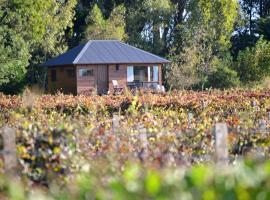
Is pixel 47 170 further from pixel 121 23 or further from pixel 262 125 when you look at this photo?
pixel 121 23

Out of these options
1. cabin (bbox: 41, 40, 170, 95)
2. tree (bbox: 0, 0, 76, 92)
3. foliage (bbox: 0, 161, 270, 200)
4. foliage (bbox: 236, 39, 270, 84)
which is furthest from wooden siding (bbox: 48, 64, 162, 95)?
foliage (bbox: 0, 161, 270, 200)

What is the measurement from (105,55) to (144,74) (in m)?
3.78

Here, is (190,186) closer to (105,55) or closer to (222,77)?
(105,55)

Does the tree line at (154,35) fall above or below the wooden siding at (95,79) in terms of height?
above

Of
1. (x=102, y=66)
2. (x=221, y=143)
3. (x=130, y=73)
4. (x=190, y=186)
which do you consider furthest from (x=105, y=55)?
(x=190, y=186)

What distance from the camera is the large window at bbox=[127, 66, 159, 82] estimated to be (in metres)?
43.0

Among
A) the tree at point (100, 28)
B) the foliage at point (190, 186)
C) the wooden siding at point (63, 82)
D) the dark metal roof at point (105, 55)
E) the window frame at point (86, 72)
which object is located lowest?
the wooden siding at point (63, 82)

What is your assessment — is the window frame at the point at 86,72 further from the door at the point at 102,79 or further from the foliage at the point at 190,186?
the foliage at the point at 190,186

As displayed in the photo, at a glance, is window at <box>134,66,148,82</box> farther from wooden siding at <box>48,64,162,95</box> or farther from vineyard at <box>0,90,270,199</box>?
vineyard at <box>0,90,270,199</box>

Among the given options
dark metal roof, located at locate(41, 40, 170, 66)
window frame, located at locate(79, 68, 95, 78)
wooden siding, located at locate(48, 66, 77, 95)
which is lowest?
wooden siding, located at locate(48, 66, 77, 95)

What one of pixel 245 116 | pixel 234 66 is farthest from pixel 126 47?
pixel 245 116

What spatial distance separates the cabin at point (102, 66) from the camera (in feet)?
134

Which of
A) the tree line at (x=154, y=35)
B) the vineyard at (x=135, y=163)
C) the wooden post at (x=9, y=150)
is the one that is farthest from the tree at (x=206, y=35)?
the wooden post at (x=9, y=150)

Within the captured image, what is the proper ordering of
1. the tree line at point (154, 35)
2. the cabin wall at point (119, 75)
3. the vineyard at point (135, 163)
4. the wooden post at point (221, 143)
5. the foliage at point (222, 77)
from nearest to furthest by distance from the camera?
the vineyard at point (135, 163) < the wooden post at point (221, 143) < the cabin wall at point (119, 75) < the tree line at point (154, 35) < the foliage at point (222, 77)
